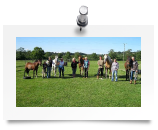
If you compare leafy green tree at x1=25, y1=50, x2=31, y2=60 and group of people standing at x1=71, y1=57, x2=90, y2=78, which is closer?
leafy green tree at x1=25, y1=50, x2=31, y2=60

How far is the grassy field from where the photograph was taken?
10.1ft

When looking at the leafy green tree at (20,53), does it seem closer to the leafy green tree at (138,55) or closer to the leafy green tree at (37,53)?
the leafy green tree at (37,53)

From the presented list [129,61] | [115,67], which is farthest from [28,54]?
[129,61]

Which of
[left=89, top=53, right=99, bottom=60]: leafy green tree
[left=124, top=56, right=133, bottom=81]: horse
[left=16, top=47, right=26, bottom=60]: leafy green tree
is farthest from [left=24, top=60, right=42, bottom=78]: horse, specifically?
[left=124, top=56, right=133, bottom=81]: horse

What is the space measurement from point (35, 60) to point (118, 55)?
7.02ft

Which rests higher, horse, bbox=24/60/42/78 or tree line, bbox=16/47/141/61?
tree line, bbox=16/47/141/61

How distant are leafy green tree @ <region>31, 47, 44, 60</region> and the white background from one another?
341 mm

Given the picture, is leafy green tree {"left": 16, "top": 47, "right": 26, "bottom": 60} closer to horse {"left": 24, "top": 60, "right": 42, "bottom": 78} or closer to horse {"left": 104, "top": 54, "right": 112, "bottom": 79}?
horse {"left": 24, "top": 60, "right": 42, "bottom": 78}

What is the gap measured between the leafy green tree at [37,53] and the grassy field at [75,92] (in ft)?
1.04

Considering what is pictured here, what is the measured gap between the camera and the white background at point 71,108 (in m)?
3.06

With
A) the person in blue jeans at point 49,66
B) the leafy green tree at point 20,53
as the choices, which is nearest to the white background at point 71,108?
the leafy green tree at point 20,53

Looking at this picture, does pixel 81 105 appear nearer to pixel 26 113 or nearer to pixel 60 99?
pixel 60 99

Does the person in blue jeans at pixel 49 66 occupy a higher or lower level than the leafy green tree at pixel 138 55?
lower

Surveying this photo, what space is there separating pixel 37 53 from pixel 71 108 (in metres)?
1.59
